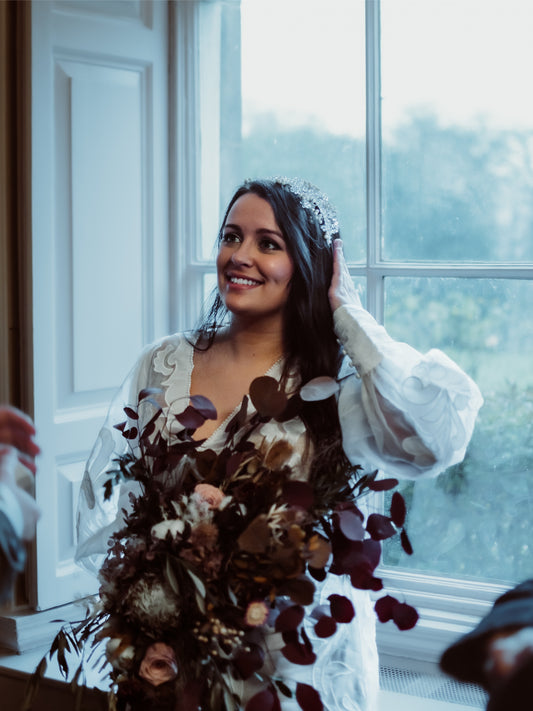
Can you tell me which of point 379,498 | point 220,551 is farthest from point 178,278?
point 220,551

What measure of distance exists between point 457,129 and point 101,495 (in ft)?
4.66

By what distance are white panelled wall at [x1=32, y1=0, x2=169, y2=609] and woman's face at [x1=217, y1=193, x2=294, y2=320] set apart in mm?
719

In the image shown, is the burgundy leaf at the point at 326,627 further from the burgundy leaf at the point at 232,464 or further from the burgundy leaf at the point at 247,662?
the burgundy leaf at the point at 232,464

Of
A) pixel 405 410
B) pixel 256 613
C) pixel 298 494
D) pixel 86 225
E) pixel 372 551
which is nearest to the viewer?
pixel 256 613

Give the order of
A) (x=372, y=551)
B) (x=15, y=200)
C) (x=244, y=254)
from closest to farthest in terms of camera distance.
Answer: (x=372, y=551) → (x=244, y=254) → (x=15, y=200)

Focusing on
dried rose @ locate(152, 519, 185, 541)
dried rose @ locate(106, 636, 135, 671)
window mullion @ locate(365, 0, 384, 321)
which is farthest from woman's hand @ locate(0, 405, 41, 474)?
window mullion @ locate(365, 0, 384, 321)

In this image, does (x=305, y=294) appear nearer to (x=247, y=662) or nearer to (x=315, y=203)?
(x=315, y=203)

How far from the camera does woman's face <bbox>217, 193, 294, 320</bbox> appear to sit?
2.07 metres

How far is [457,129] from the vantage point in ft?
8.43

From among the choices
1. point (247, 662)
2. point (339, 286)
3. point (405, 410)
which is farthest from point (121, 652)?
point (339, 286)

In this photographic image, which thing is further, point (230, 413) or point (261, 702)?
point (230, 413)

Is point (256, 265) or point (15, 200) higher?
point (15, 200)

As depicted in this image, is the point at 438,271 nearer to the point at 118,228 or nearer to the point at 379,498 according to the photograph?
the point at 379,498

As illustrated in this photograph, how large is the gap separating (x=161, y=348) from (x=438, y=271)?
866 mm
